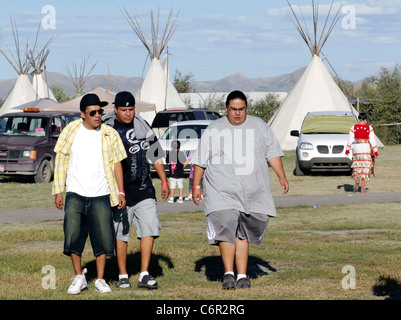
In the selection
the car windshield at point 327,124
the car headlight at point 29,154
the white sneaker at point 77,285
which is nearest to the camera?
the white sneaker at point 77,285

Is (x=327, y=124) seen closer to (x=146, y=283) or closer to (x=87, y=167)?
(x=146, y=283)

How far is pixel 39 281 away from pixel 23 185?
524 inches

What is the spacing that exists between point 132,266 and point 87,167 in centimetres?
203

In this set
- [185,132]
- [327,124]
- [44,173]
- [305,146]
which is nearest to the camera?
[44,173]

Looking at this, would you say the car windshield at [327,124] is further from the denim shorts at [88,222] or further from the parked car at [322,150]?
the denim shorts at [88,222]

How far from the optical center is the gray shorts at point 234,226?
7581mm

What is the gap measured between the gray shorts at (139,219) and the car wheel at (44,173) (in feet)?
45.6

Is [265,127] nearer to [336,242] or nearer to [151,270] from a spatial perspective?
[151,270]

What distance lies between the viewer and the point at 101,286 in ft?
24.3

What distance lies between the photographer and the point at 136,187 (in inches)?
307

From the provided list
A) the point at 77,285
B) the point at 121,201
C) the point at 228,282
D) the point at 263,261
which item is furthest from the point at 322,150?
the point at 77,285

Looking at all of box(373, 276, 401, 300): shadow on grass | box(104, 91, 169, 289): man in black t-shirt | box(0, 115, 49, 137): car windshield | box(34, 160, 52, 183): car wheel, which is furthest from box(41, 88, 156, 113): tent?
box(373, 276, 401, 300): shadow on grass

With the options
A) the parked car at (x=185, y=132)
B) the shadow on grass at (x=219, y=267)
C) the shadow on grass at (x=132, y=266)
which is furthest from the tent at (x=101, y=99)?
the shadow on grass at (x=219, y=267)
